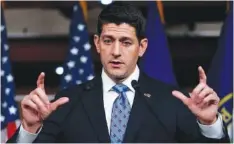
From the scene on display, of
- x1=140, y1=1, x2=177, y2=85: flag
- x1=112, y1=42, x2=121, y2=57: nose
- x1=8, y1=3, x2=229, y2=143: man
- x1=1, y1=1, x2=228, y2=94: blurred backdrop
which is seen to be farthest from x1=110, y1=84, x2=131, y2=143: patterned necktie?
x1=1, y1=1, x2=228, y2=94: blurred backdrop

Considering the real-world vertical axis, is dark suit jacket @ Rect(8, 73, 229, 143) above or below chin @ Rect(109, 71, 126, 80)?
below

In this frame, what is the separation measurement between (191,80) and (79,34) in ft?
4.05

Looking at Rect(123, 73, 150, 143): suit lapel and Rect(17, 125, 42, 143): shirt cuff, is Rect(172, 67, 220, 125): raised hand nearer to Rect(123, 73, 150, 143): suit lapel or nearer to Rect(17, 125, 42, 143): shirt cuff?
Rect(123, 73, 150, 143): suit lapel

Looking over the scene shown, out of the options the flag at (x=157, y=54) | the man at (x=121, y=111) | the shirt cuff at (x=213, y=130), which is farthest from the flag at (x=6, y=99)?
the shirt cuff at (x=213, y=130)

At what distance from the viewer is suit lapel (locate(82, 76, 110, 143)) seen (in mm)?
1826

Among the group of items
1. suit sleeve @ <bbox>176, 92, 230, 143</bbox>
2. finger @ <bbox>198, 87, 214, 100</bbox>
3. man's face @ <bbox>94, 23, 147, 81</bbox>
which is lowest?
suit sleeve @ <bbox>176, 92, 230, 143</bbox>

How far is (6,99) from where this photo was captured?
3584mm

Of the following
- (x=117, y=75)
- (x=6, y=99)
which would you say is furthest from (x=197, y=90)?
(x=6, y=99)

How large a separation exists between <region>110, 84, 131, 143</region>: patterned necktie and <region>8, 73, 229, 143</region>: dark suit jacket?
0.02m

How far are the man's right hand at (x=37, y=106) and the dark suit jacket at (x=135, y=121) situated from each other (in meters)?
0.11

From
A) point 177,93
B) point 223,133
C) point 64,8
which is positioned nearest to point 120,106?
point 177,93

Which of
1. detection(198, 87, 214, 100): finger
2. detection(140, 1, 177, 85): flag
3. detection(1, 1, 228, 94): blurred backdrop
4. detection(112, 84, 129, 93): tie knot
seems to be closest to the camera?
detection(198, 87, 214, 100): finger

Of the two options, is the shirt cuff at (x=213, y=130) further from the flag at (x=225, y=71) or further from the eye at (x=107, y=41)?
the flag at (x=225, y=71)

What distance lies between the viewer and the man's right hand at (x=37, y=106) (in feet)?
5.57
